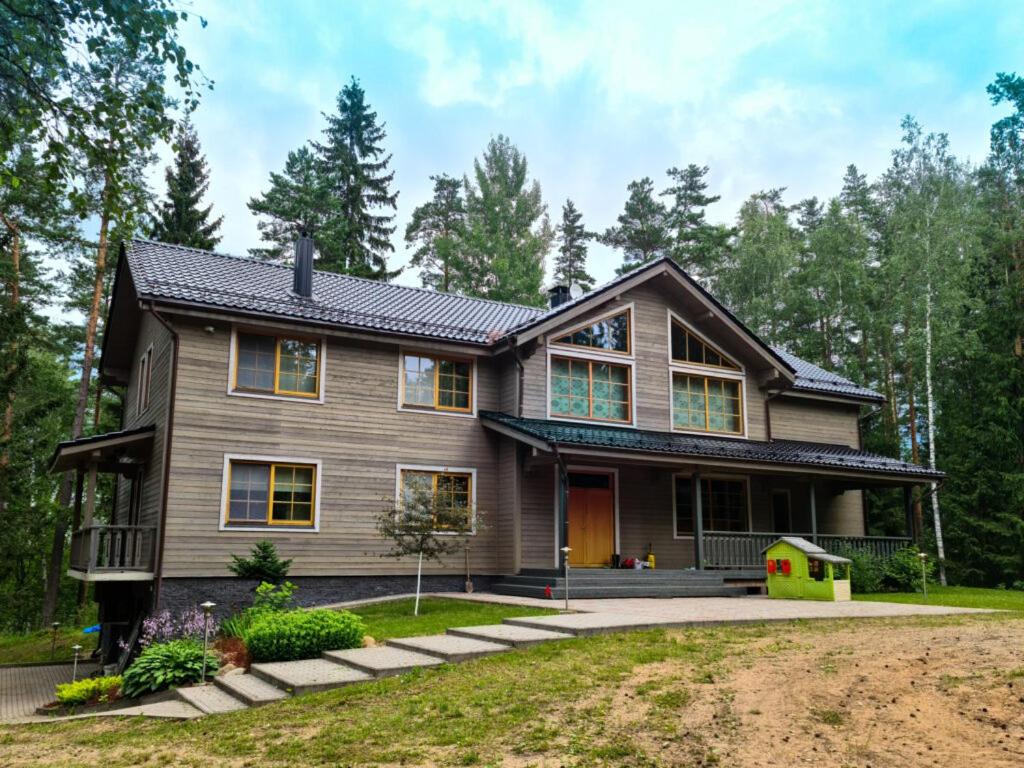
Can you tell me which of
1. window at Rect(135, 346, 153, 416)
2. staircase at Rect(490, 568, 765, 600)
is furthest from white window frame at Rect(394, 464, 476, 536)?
window at Rect(135, 346, 153, 416)

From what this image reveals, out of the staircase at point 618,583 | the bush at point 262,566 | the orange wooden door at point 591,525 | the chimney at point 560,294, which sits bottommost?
the staircase at point 618,583

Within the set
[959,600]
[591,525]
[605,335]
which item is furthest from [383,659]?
[959,600]

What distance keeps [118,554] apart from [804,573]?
486 inches

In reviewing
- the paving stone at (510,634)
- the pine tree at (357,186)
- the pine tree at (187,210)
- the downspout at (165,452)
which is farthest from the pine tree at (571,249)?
the paving stone at (510,634)

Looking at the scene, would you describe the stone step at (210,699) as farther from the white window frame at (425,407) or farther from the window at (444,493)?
the white window frame at (425,407)

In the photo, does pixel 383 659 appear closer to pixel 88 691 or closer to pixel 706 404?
pixel 88 691

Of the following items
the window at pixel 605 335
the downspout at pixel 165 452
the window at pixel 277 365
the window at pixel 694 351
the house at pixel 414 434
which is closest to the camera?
the downspout at pixel 165 452

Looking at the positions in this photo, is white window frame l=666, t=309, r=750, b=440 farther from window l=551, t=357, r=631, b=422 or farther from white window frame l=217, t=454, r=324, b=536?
white window frame l=217, t=454, r=324, b=536

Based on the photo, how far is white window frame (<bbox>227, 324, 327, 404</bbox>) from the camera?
15.0 meters

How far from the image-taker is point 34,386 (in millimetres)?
29312

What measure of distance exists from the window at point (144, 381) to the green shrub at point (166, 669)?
807 cm

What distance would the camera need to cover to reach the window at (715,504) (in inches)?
750

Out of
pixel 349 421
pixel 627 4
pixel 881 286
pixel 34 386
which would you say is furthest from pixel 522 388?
pixel 34 386

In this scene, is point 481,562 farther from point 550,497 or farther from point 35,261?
point 35,261
